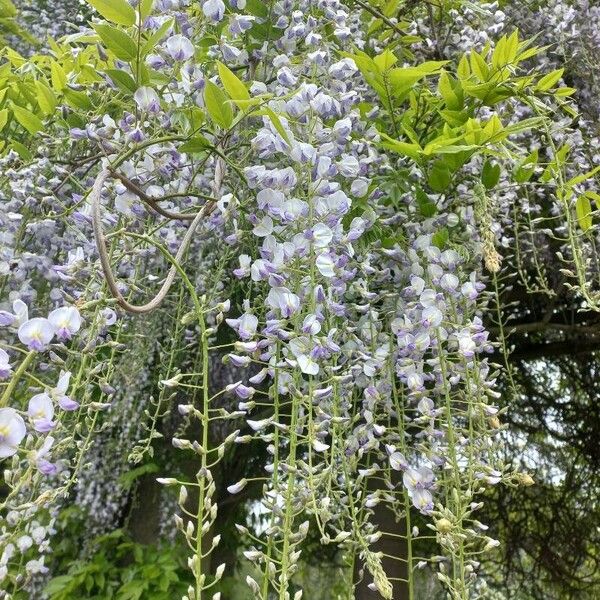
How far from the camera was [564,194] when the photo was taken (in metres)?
1.11

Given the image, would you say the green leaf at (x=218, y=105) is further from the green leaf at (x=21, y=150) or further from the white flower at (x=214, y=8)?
the green leaf at (x=21, y=150)

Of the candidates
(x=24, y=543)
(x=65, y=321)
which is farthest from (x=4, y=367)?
(x=24, y=543)

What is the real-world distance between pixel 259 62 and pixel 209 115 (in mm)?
339

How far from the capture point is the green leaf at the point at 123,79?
0.84 m

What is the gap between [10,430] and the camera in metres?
0.50

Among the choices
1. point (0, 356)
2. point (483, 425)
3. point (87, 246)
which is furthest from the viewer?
point (87, 246)

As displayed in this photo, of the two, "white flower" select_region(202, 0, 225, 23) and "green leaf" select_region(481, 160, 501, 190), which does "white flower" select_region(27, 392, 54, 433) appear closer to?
"white flower" select_region(202, 0, 225, 23)

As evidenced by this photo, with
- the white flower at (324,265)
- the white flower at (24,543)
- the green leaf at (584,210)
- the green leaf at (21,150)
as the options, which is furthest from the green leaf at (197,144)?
the white flower at (24,543)

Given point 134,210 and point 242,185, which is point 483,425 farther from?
point 134,210

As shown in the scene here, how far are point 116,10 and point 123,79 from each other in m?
0.10

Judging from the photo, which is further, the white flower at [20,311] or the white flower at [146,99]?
the white flower at [146,99]

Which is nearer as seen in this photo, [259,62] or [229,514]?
[259,62]

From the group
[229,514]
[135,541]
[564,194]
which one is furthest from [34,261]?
[229,514]

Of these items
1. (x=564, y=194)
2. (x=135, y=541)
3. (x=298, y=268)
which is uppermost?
(x=564, y=194)
